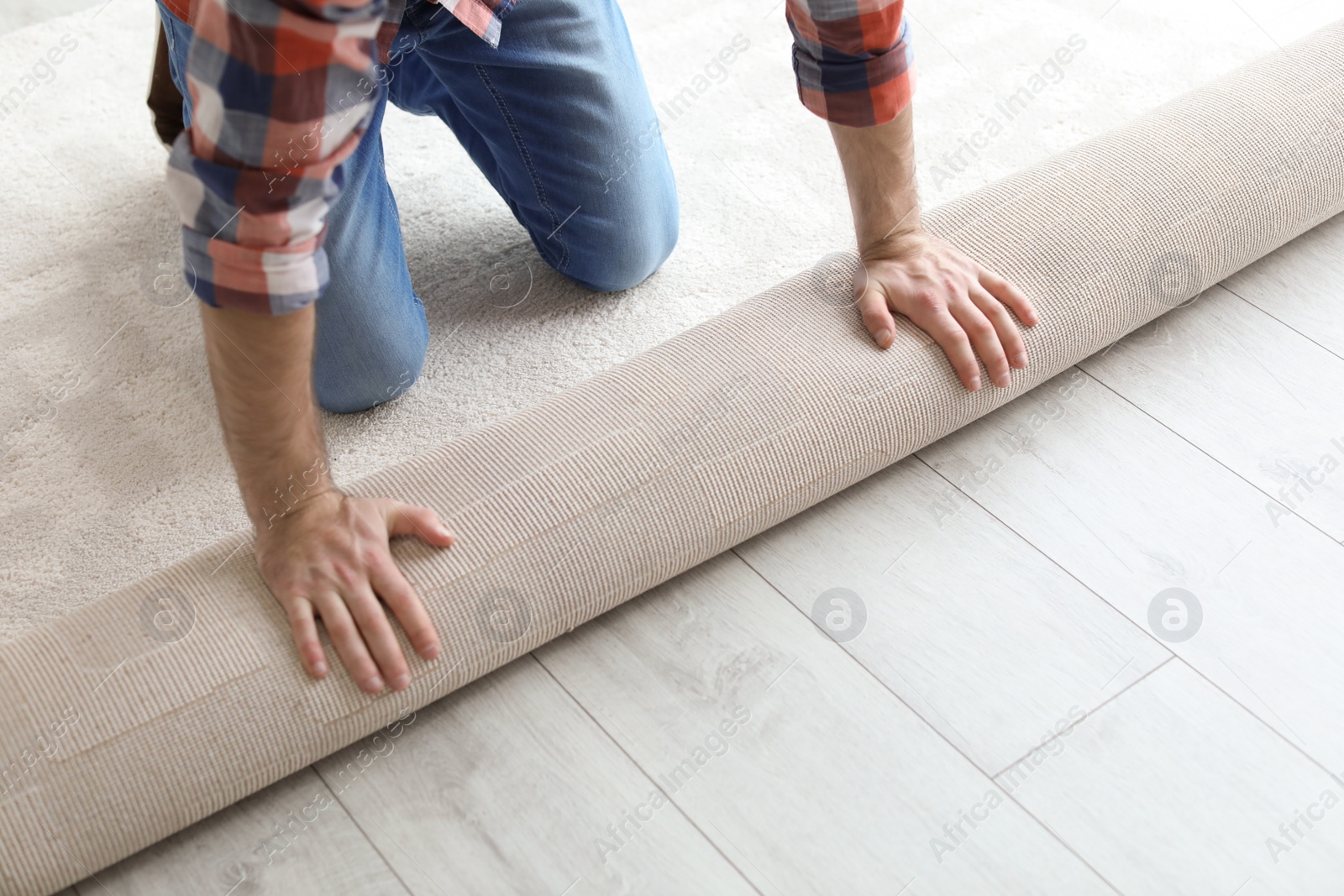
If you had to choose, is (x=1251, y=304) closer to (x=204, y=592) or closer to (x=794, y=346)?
(x=794, y=346)

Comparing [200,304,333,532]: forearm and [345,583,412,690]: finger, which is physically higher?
[200,304,333,532]: forearm

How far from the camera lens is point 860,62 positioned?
102 centimetres

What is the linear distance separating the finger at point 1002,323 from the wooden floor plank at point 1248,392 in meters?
0.20

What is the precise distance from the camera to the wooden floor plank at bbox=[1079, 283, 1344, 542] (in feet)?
3.77

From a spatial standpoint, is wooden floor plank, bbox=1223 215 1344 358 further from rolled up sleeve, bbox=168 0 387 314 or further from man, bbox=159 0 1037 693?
rolled up sleeve, bbox=168 0 387 314

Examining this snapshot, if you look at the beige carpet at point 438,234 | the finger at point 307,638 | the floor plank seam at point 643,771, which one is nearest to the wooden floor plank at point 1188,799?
the floor plank seam at point 643,771

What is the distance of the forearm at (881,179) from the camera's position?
1091mm

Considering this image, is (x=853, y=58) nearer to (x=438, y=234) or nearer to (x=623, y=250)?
(x=623, y=250)

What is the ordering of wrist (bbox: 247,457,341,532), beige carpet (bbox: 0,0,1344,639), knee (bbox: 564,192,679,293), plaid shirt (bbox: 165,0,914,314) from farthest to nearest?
1. knee (bbox: 564,192,679,293)
2. beige carpet (bbox: 0,0,1344,639)
3. wrist (bbox: 247,457,341,532)
4. plaid shirt (bbox: 165,0,914,314)

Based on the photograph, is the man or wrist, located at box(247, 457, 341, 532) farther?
wrist, located at box(247, 457, 341, 532)

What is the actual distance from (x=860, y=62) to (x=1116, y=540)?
55 cm

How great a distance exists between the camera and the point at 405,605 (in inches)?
36.1

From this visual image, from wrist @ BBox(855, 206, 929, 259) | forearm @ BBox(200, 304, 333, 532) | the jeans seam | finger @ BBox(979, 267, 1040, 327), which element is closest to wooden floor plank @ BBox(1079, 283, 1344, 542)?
finger @ BBox(979, 267, 1040, 327)

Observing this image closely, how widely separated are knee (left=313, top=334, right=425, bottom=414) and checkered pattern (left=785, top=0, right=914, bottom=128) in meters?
0.57
